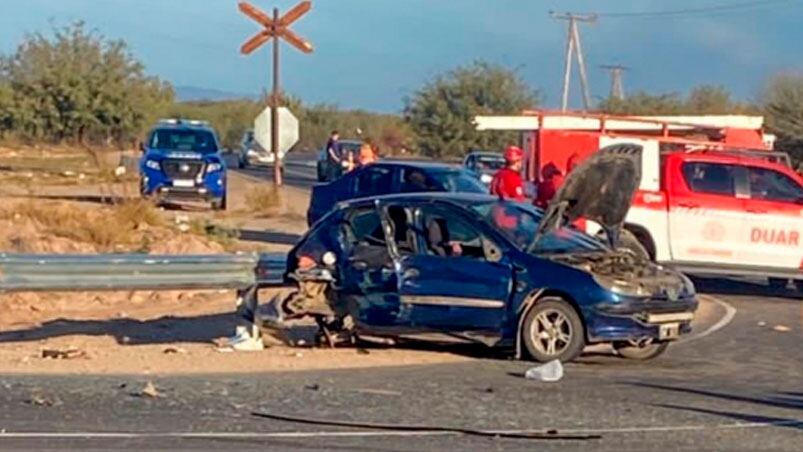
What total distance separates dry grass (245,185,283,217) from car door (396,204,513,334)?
78.2 ft

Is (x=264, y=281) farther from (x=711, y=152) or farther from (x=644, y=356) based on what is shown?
(x=711, y=152)

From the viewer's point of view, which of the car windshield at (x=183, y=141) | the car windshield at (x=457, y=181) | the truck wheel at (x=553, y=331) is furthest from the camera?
the car windshield at (x=183, y=141)

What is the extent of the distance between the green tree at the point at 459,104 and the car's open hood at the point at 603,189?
58.7m

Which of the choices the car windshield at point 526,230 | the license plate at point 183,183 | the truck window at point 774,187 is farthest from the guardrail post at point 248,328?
the license plate at point 183,183

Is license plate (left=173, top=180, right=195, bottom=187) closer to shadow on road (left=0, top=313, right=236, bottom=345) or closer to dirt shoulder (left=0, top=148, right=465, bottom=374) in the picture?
dirt shoulder (left=0, top=148, right=465, bottom=374)

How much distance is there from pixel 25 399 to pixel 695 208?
13.2m

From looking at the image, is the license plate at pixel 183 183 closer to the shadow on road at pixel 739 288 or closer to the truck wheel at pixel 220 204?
the truck wheel at pixel 220 204

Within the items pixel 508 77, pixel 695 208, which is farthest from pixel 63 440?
pixel 508 77

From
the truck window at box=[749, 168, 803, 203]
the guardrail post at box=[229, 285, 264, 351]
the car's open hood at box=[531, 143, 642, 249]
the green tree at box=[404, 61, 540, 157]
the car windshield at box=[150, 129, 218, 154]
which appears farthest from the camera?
the green tree at box=[404, 61, 540, 157]

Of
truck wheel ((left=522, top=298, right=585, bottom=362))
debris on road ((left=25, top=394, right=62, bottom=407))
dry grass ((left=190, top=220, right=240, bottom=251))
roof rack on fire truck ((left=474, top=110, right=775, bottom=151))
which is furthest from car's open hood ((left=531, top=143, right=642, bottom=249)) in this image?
dry grass ((left=190, top=220, right=240, bottom=251))

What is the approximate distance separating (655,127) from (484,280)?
41.1ft

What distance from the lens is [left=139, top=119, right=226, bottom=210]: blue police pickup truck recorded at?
4194 centimetres

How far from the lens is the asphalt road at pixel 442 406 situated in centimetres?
1223

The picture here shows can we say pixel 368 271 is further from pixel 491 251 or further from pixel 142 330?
pixel 142 330
